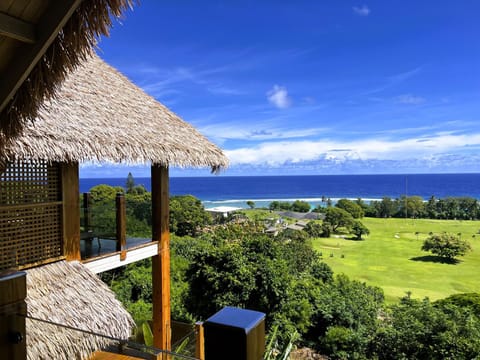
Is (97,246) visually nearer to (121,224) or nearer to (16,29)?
(121,224)

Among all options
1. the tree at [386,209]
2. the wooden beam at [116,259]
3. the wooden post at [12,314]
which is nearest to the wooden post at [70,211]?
the wooden beam at [116,259]

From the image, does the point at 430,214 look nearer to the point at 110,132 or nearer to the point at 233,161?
the point at 233,161

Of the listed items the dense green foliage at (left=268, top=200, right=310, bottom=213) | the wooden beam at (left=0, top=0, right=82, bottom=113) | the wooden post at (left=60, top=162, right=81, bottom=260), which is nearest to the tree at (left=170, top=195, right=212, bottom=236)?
the wooden post at (left=60, top=162, right=81, bottom=260)

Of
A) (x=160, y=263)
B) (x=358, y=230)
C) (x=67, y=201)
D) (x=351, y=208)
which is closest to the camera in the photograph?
(x=67, y=201)

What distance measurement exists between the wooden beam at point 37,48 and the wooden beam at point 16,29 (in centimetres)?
3

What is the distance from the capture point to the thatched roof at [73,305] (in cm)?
343

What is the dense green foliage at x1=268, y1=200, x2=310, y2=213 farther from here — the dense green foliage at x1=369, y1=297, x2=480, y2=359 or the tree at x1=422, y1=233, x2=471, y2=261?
the dense green foliage at x1=369, y1=297, x2=480, y2=359

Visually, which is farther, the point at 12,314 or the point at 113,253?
the point at 113,253

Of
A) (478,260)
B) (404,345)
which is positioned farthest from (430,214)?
(404,345)

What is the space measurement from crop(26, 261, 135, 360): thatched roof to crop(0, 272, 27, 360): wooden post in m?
→ 2.47

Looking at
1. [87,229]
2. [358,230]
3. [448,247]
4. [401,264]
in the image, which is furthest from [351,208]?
[87,229]

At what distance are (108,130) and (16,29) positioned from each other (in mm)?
3193

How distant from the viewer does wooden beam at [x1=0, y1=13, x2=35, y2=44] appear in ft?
4.48

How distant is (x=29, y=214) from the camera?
401 cm
